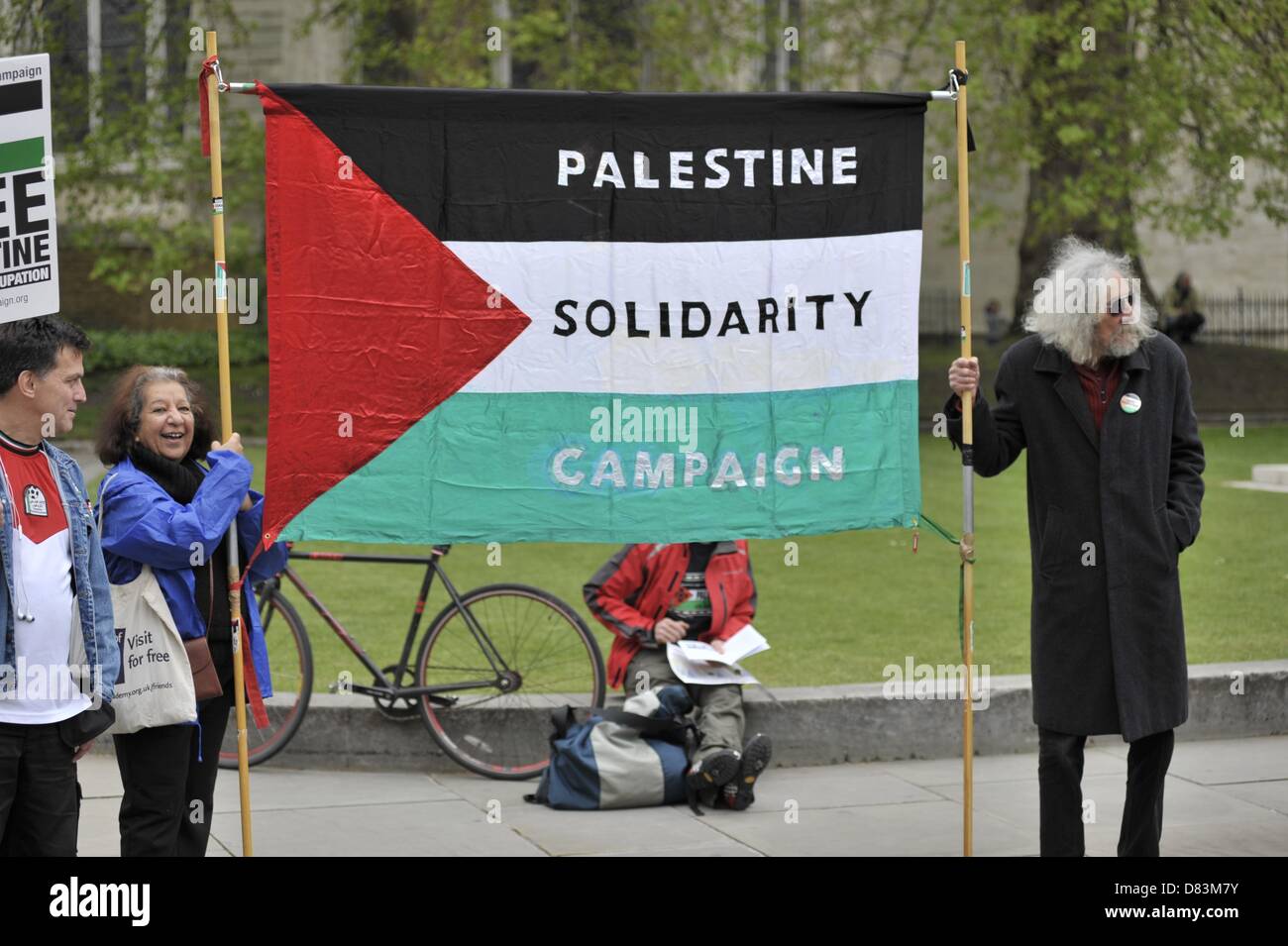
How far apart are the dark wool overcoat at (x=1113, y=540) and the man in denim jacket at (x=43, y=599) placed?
114 inches

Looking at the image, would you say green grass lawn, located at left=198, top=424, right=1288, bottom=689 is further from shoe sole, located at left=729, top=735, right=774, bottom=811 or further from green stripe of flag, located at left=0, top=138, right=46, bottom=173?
green stripe of flag, located at left=0, top=138, right=46, bottom=173

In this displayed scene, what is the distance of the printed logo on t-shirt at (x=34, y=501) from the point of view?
170 inches

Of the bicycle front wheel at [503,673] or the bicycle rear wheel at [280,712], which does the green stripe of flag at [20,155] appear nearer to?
the bicycle rear wheel at [280,712]

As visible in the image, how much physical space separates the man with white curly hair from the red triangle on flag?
1.76 m

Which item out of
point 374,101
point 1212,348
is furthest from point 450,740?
point 1212,348

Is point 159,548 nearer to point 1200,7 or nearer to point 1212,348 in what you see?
point 1200,7

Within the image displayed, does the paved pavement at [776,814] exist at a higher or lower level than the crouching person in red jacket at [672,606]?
lower

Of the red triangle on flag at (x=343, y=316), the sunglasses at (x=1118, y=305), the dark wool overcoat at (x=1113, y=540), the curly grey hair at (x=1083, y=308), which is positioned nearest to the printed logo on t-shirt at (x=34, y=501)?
the red triangle on flag at (x=343, y=316)

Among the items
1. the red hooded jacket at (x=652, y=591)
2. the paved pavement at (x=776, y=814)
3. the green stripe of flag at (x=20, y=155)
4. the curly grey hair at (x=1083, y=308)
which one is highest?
the green stripe of flag at (x=20, y=155)

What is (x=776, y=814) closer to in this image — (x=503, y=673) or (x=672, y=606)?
(x=672, y=606)

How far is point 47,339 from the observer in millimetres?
4438

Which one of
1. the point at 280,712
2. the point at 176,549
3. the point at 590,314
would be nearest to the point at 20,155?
the point at 176,549

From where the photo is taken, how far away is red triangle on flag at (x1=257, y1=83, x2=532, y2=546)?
5672mm

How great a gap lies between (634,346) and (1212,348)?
83.6 ft
